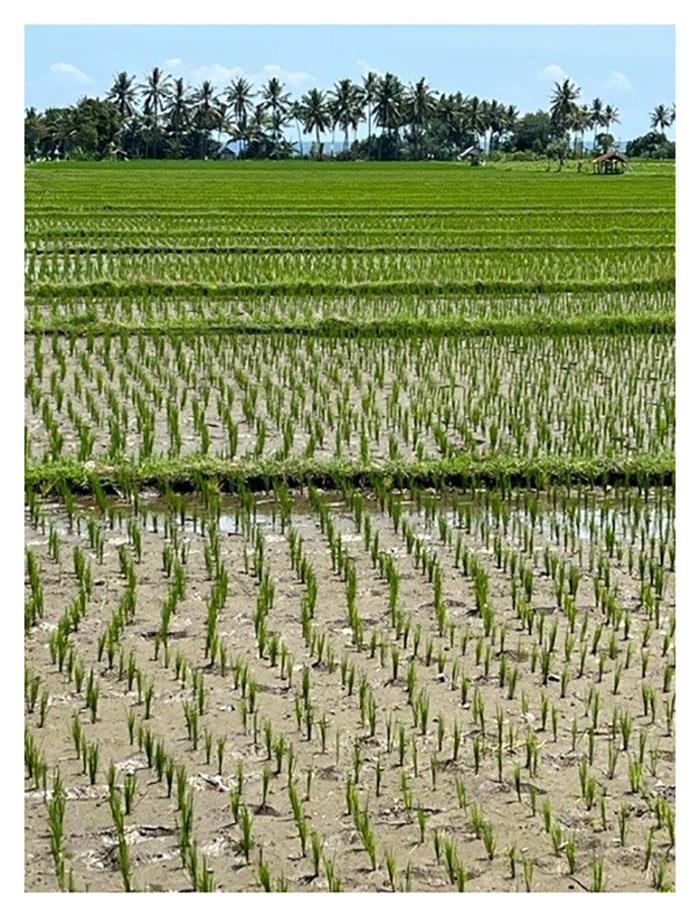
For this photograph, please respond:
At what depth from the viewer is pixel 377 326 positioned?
9.98 metres

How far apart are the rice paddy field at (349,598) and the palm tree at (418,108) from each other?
64.2m

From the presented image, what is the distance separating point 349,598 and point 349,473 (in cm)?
157

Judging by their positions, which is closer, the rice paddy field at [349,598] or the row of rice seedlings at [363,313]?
the rice paddy field at [349,598]

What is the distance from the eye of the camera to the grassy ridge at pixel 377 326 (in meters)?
9.80

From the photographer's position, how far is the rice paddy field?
3.03 m

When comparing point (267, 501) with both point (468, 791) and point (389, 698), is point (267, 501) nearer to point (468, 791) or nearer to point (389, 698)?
point (389, 698)

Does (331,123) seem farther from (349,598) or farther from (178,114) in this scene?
(349,598)

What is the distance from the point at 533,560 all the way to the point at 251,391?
9.90 feet

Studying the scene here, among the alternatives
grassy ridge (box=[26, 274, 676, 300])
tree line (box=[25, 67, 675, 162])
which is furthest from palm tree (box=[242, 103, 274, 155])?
grassy ridge (box=[26, 274, 676, 300])

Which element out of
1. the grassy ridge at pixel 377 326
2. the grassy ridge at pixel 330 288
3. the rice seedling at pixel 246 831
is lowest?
the rice seedling at pixel 246 831

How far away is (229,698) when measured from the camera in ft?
12.3

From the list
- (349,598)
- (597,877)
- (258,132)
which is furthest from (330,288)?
(258,132)

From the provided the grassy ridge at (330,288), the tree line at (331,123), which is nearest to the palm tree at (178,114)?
the tree line at (331,123)

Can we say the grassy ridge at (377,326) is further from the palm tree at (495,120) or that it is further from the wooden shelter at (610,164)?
the palm tree at (495,120)
